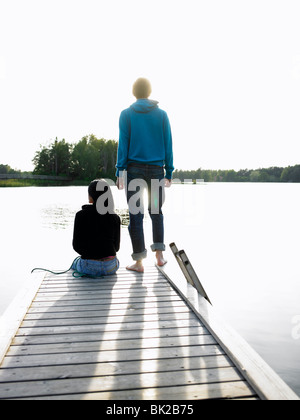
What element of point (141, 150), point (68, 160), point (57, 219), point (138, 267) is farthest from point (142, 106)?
point (68, 160)

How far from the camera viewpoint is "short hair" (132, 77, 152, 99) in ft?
13.9

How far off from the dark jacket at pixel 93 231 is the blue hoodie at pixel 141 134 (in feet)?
2.13

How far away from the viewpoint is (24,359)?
7.32 feet

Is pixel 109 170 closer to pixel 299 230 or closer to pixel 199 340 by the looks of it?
pixel 299 230

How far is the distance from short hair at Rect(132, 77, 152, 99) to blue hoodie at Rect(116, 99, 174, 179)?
0.36 ft

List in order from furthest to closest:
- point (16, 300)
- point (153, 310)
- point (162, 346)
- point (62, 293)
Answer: point (62, 293)
point (16, 300)
point (153, 310)
point (162, 346)

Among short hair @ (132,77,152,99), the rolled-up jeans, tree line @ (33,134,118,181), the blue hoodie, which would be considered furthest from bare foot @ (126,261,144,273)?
tree line @ (33,134,118,181)

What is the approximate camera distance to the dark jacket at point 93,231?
3.85 metres

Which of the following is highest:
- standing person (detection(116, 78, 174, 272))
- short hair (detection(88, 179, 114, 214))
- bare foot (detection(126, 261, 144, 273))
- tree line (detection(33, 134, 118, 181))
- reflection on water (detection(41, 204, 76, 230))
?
tree line (detection(33, 134, 118, 181))

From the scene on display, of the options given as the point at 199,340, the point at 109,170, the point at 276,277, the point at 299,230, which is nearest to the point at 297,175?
the point at 109,170

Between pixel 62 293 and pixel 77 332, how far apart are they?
1.09 metres

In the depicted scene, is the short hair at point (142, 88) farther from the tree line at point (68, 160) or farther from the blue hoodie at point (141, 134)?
the tree line at point (68, 160)

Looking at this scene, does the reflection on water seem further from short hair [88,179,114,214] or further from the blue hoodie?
short hair [88,179,114,214]

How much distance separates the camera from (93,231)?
387 cm
